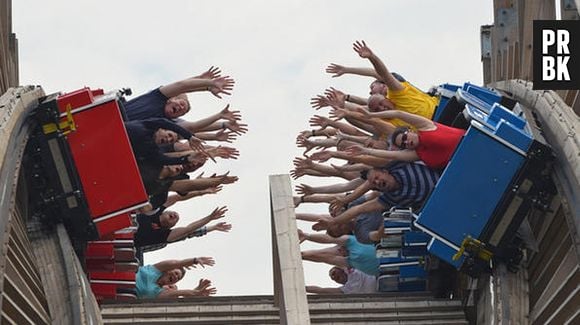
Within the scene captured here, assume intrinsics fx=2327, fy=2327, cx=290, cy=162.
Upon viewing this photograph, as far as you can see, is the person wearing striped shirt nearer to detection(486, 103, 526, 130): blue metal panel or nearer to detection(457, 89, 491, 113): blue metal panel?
detection(457, 89, 491, 113): blue metal panel

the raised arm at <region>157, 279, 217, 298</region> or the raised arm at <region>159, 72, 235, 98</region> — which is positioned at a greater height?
the raised arm at <region>159, 72, 235, 98</region>

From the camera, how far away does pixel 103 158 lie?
2064cm

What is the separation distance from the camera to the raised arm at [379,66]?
21484 millimetres

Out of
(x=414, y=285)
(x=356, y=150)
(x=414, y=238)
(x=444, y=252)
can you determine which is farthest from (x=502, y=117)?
(x=414, y=285)

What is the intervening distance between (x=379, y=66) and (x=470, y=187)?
81.5 inches

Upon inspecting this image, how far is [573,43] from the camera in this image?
18.7 meters

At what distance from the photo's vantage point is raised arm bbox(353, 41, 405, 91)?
846 inches

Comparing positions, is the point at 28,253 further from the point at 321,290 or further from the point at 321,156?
the point at 321,156

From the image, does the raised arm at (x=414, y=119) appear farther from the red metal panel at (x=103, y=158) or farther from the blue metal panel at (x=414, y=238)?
the red metal panel at (x=103, y=158)

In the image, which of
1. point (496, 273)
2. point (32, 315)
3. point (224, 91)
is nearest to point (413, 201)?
point (496, 273)

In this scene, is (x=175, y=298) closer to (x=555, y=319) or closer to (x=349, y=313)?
(x=349, y=313)

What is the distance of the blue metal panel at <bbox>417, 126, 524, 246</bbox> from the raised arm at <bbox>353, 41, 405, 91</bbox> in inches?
73.4

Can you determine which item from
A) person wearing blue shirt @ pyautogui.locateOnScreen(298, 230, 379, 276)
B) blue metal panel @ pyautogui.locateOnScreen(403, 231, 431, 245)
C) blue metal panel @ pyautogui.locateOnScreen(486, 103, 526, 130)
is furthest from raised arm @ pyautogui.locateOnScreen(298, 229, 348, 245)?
blue metal panel @ pyautogui.locateOnScreen(486, 103, 526, 130)

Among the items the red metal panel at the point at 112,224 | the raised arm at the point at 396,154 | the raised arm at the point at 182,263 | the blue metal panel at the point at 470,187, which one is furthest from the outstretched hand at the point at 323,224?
the red metal panel at the point at 112,224
